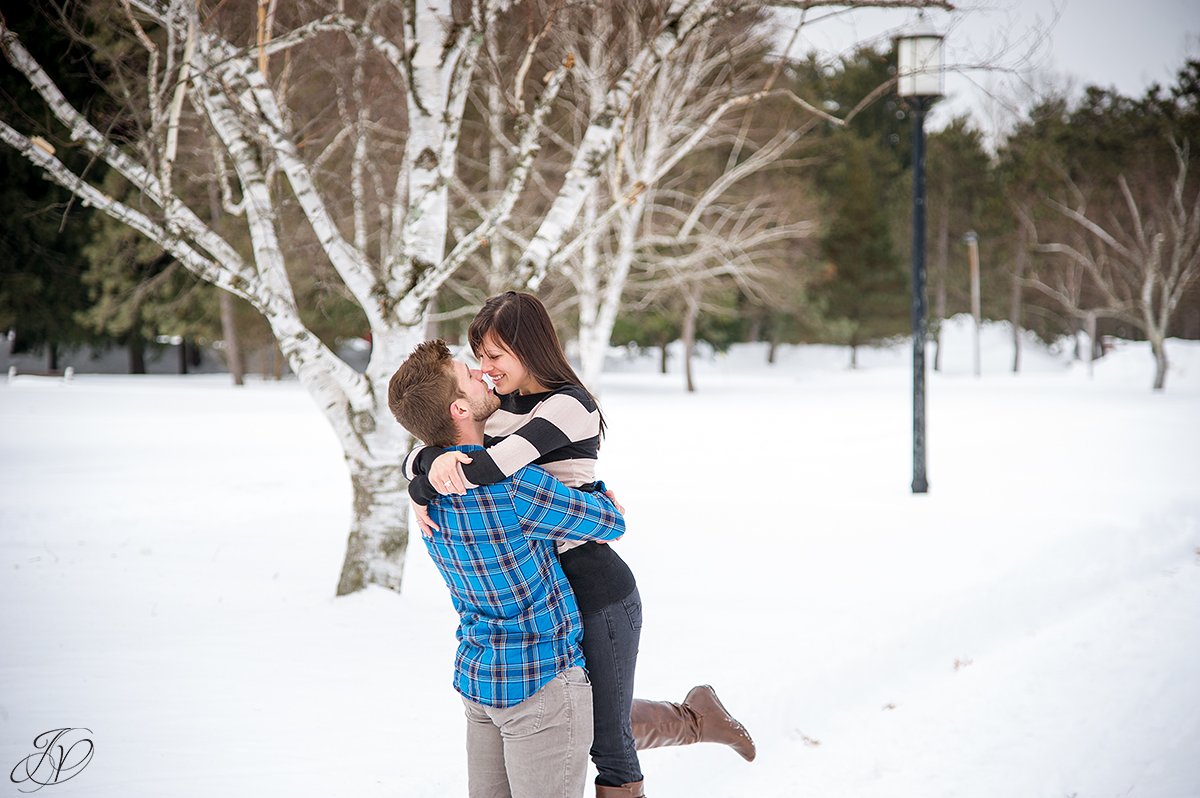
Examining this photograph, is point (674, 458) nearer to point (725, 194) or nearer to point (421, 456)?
point (421, 456)

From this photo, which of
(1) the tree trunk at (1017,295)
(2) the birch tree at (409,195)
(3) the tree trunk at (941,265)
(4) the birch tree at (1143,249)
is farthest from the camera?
(3) the tree trunk at (941,265)

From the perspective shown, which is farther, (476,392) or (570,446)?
(570,446)

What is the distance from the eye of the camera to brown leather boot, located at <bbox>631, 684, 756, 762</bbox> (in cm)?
324

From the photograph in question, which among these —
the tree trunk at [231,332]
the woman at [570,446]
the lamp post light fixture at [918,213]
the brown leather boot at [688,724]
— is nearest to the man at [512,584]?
the woman at [570,446]

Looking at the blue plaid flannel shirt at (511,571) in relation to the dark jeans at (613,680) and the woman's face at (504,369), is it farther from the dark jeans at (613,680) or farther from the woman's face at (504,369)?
the woman's face at (504,369)

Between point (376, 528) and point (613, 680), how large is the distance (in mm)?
3830

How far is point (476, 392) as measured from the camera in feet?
8.32

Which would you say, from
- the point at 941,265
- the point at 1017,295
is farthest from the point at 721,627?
the point at 941,265

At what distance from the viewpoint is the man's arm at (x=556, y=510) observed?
Result: 7.84 feet

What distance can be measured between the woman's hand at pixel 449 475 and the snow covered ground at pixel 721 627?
6.52 feet

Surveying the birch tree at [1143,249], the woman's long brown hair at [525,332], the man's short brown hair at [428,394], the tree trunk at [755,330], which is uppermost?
the birch tree at [1143,249]

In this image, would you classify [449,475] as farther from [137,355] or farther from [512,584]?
[137,355]

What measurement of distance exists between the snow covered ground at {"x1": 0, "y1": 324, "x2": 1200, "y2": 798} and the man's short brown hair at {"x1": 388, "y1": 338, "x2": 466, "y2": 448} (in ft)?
6.50

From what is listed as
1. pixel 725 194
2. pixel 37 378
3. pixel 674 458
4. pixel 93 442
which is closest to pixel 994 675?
pixel 674 458
